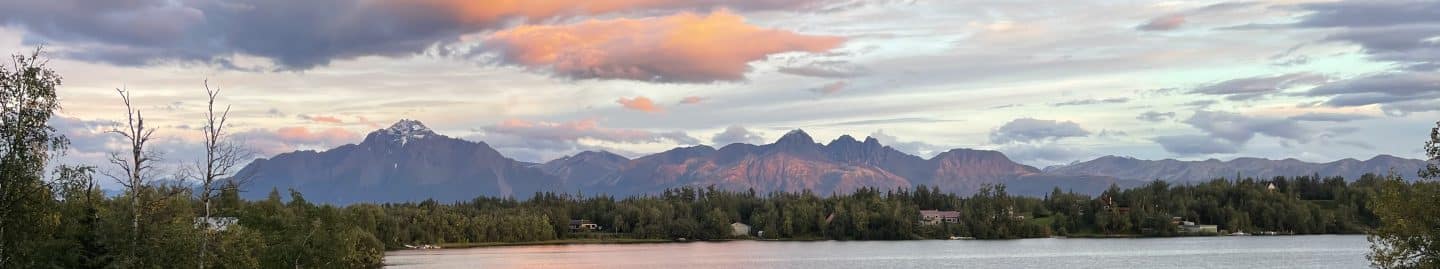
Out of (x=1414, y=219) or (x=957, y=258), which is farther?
(x=957, y=258)

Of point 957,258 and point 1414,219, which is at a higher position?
point 1414,219

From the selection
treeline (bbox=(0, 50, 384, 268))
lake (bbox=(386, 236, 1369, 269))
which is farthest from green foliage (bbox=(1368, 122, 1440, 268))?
lake (bbox=(386, 236, 1369, 269))

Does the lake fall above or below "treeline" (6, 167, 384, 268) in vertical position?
below

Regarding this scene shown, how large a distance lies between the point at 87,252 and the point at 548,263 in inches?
3489

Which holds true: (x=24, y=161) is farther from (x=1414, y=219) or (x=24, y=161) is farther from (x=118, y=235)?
(x=1414, y=219)

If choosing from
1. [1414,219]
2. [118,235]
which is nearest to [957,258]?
[1414,219]

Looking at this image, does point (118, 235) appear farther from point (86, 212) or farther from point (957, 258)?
point (957, 258)

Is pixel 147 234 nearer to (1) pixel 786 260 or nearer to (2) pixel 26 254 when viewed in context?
(2) pixel 26 254

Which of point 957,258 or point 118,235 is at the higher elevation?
point 118,235

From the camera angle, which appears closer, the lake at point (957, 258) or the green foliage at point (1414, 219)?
the green foliage at point (1414, 219)

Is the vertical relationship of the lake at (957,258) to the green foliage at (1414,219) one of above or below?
below

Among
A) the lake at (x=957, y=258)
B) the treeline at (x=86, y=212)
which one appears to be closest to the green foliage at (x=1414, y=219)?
the treeline at (x=86, y=212)

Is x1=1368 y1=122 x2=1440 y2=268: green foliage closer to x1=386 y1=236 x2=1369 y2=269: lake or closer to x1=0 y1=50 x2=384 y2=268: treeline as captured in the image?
x1=0 y1=50 x2=384 y2=268: treeline

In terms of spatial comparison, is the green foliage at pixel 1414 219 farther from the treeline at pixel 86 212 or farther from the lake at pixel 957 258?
the lake at pixel 957 258
